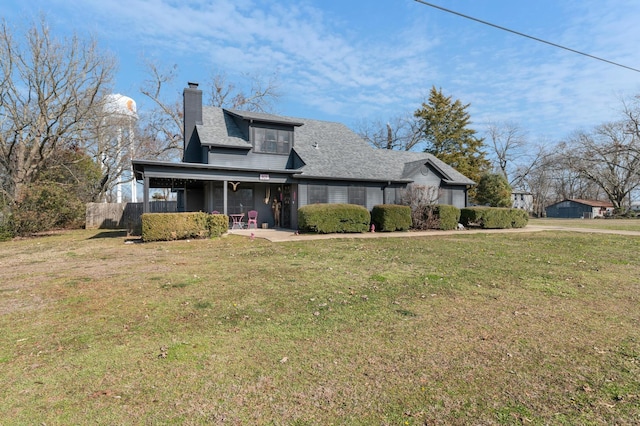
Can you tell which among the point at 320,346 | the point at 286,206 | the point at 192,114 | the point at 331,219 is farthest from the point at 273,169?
the point at 320,346

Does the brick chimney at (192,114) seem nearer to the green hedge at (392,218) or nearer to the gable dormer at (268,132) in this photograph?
the gable dormer at (268,132)

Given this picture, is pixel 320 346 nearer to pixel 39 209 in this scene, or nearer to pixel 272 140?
pixel 272 140

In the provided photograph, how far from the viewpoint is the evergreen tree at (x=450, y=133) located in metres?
34.8

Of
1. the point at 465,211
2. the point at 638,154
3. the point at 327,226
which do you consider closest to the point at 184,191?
the point at 327,226

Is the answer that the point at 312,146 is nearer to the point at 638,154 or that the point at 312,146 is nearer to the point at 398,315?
the point at 398,315

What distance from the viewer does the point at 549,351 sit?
332 centimetres

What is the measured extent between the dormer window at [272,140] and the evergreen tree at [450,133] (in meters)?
21.5

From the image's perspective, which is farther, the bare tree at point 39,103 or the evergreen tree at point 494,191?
the evergreen tree at point 494,191

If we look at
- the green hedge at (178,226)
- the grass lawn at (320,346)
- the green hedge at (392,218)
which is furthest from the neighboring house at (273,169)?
the grass lawn at (320,346)


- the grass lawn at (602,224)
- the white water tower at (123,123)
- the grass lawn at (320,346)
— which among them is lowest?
the grass lawn at (320,346)

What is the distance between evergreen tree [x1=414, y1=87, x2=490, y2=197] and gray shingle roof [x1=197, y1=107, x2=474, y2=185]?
12.9 meters

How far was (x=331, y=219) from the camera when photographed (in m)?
14.5

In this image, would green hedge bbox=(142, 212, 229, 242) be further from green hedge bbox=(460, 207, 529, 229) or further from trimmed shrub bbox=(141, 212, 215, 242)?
green hedge bbox=(460, 207, 529, 229)

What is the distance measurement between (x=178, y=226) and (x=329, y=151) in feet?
34.7
